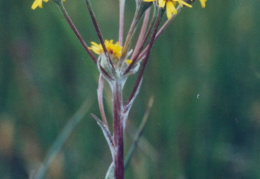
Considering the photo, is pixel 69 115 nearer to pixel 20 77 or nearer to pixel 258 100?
pixel 20 77

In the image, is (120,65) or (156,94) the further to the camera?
(156,94)

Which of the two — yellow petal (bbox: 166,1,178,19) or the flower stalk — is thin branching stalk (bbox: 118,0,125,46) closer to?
the flower stalk

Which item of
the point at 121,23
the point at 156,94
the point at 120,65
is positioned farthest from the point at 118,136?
the point at 156,94

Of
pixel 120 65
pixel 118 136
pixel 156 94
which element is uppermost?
pixel 120 65

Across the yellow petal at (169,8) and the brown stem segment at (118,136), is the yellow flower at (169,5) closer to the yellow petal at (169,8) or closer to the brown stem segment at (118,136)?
the yellow petal at (169,8)

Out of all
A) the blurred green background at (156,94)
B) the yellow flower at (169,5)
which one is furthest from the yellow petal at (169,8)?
the blurred green background at (156,94)

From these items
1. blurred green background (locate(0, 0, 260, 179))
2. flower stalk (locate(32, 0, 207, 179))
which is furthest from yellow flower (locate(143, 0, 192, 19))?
blurred green background (locate(0, 0, 260, 179))

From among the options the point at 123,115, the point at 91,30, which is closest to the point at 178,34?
the point at 91,30

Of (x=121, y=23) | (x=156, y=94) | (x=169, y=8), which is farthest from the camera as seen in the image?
(x=156, y=94)

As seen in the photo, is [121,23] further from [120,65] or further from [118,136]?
[118,136]

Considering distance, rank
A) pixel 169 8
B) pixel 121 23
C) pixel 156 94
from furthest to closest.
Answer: pixel 156 94 → pixel 121 23 → pixel 169 8
